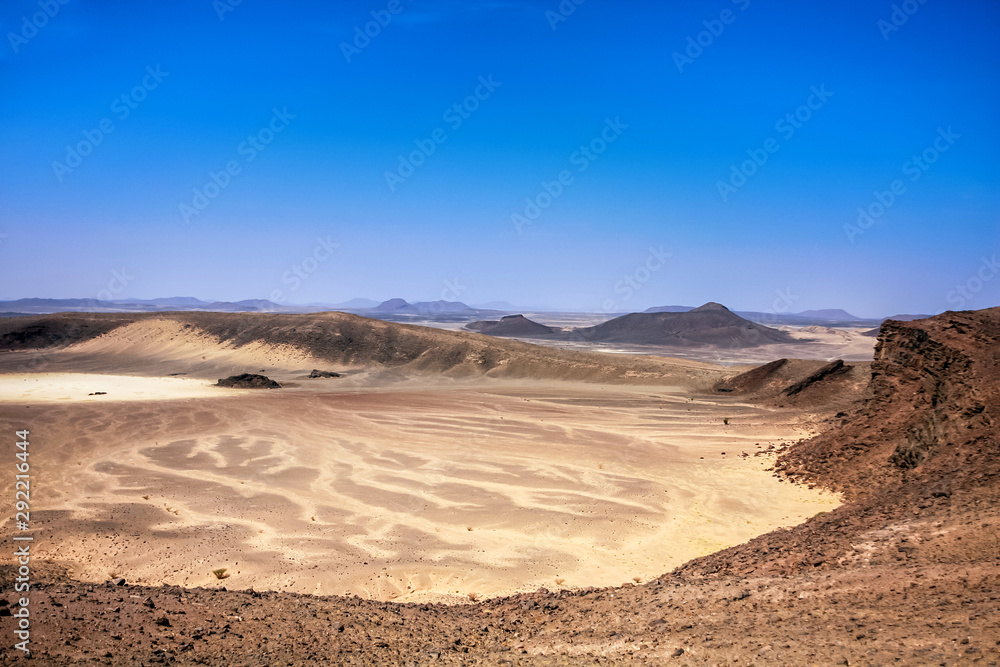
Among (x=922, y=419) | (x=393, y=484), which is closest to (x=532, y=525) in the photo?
(x=393, y=484)

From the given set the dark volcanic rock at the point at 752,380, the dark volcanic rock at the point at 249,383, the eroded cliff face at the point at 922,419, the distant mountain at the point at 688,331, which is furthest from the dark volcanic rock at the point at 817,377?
the distant mountain at the point at 688,331

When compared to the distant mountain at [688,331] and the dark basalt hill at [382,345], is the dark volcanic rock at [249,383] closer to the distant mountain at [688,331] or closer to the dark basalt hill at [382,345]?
the dark basalt hill at [382,345]

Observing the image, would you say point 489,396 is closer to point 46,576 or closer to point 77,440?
point 77,440

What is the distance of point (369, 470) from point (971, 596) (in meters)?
14.4

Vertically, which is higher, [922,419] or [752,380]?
[922,419]

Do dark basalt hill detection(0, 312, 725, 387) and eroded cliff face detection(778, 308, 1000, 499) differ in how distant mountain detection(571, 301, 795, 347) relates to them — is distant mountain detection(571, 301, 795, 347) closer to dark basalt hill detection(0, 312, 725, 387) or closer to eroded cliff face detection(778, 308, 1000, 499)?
dark basalt hill detection(0, 312, 725, 387)

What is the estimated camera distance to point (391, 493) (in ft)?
48.4

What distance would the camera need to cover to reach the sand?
995 centimetres

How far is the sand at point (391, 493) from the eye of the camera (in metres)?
9.95

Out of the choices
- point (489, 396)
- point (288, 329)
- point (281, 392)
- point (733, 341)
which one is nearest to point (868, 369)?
point (489, 396)

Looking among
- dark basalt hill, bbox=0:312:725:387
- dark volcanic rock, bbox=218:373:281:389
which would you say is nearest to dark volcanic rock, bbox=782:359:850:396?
dark basalt hill, bbox=0:312:725:387

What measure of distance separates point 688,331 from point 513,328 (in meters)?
40.0

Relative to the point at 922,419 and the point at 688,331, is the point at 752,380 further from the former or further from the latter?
the point at 688,331

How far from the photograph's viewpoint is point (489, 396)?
112ft
